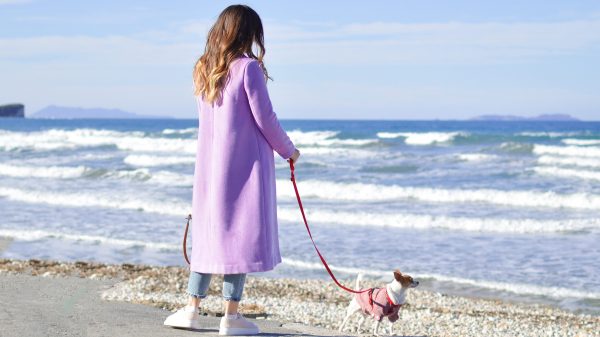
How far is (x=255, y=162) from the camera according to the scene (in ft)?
14.5

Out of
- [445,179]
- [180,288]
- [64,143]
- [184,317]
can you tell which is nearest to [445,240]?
[180,288]

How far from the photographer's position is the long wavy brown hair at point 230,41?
436cm

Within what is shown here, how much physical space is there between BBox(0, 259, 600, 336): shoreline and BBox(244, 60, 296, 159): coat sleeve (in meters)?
1.66

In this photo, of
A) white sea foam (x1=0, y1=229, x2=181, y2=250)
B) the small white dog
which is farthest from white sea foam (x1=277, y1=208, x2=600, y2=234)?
the small white dog

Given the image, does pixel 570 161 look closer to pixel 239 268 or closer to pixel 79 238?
pixel 79 238

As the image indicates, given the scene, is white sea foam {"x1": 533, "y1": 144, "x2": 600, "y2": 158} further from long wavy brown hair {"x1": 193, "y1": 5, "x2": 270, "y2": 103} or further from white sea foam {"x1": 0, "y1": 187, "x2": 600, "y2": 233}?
long wavy brown hair {"x1": 193, "y1": 5, "x2": 270, "y2": 103}

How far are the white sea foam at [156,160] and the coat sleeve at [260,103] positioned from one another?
23.4m

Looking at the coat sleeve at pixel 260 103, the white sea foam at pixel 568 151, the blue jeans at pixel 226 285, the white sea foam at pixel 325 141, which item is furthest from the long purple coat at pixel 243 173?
the white sea foam at pixel 325 141

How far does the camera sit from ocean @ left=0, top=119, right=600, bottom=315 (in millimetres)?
9648

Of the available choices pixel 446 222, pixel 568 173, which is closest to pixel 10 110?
pixel 568 173

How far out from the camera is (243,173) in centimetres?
442

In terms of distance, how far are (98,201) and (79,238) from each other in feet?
17.0

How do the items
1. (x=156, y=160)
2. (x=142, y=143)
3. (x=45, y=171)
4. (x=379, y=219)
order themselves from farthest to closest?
(x=142, y=143), (x=156, y=160), (x=45, y=171), (x=379, y=219)

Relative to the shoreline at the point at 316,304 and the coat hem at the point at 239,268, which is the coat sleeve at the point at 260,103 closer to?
the coat hem at the point at 239,268
